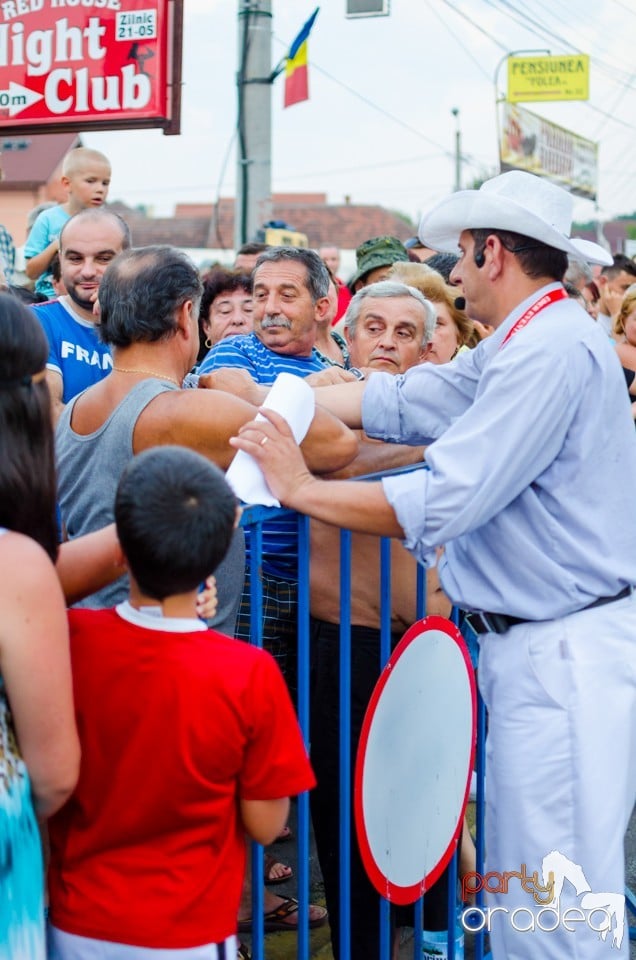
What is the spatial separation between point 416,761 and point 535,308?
4.01 feet

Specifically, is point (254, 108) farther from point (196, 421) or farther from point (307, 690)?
point (307, 690)

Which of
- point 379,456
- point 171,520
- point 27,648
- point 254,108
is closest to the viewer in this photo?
point 27,648

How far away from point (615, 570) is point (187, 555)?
4.04 ft

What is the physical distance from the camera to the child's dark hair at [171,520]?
1883mm

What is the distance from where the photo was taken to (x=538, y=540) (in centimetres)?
262

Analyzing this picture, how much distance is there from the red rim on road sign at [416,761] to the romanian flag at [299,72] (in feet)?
26.1

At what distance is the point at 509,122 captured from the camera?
30.9 metres

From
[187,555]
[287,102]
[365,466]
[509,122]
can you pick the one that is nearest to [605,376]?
[365,466]

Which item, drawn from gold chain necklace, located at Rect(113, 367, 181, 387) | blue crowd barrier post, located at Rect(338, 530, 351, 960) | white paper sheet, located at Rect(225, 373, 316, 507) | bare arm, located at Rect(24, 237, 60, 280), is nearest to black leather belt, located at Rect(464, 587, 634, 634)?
blue crowd barrier post, located at Rect(338, 530, 351, 960)

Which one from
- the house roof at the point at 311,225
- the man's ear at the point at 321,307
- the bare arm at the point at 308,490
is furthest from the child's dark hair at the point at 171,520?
the house roof at the point at 311,225

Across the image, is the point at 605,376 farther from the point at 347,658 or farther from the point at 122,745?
the point at 122,745

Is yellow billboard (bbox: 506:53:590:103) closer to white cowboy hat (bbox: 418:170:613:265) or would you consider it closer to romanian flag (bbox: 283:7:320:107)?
romanian flag (bbox: 283:7:320:107)

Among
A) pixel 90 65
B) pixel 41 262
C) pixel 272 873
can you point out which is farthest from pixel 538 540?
pixel 41 262

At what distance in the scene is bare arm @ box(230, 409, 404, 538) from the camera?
2.50 m
